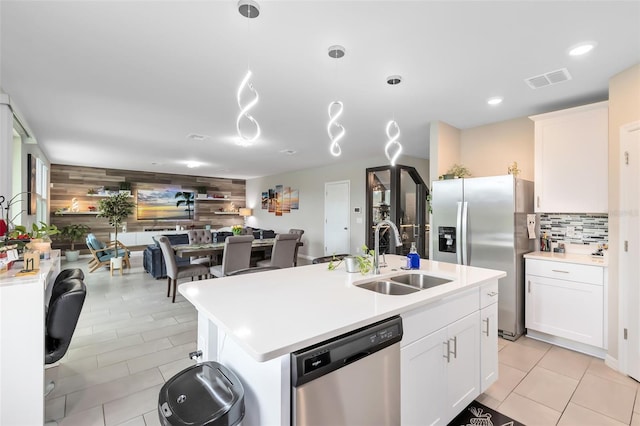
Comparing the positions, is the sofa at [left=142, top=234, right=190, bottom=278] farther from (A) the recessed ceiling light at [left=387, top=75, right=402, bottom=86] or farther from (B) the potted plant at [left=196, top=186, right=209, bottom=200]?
(A) the recessed ceiling light at [left=387, top=75, right=402, bottom=86]

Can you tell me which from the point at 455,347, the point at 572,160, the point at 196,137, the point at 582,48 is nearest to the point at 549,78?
the point at 582,48

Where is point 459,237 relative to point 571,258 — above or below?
above

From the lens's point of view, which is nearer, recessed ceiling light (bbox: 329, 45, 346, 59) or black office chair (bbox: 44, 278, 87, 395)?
black office chair (bbox: 44, 278, 87, 395)

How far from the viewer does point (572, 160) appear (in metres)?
3.09

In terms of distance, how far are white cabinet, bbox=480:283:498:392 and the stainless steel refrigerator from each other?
48.0 inches

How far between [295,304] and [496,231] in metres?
2.69

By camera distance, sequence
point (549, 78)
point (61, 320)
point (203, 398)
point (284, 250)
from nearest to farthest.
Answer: point (203, 398) → point (61, 320) → point (549, 78) → point (284, 250)

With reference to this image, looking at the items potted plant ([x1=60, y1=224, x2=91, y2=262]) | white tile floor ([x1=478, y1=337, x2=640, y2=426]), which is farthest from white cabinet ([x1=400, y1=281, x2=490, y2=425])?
potted plant ([x1=60, y1=224, x2=91, y2=262])

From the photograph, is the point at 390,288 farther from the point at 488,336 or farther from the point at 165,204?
the point at 165,204

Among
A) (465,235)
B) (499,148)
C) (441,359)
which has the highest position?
(499,148)

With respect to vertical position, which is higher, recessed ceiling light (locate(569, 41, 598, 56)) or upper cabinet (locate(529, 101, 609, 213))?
recessed ceiling light (locate(569, 41, 598, 56))

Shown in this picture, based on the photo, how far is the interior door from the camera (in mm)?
7262

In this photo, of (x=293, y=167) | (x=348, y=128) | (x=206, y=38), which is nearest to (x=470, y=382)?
(x=206, y=38)

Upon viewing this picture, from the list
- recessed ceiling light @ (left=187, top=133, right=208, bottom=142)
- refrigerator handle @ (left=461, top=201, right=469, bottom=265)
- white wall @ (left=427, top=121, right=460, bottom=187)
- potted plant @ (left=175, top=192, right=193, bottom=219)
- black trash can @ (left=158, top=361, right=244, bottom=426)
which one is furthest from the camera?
potted plant @ (left=175, top=192, right=193, bottom=219)
